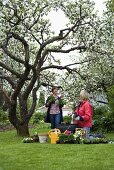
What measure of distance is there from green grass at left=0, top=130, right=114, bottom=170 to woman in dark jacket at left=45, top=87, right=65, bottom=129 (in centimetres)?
411

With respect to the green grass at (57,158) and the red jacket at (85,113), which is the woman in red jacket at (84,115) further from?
the green grass at (57,158)

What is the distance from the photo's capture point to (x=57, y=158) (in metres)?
10.0

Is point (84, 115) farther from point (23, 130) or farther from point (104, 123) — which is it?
point (104, 123)

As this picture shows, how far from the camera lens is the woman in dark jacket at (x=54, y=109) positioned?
1645cm

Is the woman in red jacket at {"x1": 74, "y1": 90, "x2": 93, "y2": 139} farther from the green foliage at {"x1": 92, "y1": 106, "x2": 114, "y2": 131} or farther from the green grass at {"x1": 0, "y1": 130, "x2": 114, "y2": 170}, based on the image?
the green foliage at {"x1": 92, "y1": 106, "x2": 114, "y2": 131}

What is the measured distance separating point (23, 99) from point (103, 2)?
6.94 m

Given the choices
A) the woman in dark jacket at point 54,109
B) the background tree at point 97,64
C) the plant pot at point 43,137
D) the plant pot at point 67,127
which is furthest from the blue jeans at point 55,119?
the background tree at point 97,64

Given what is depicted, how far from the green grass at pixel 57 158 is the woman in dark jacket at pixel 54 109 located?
4.11m

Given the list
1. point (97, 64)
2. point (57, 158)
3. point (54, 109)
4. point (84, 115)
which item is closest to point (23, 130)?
point (54, 109)

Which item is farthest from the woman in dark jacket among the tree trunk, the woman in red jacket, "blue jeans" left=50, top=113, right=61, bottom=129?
the tree trunk

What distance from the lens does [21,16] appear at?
19.6 m

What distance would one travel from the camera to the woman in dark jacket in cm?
1645

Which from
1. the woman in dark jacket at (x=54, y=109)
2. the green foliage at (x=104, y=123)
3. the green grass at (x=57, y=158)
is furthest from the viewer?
the green foliage at (x=104, y=123)

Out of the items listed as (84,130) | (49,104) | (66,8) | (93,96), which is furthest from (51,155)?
(93,96)
